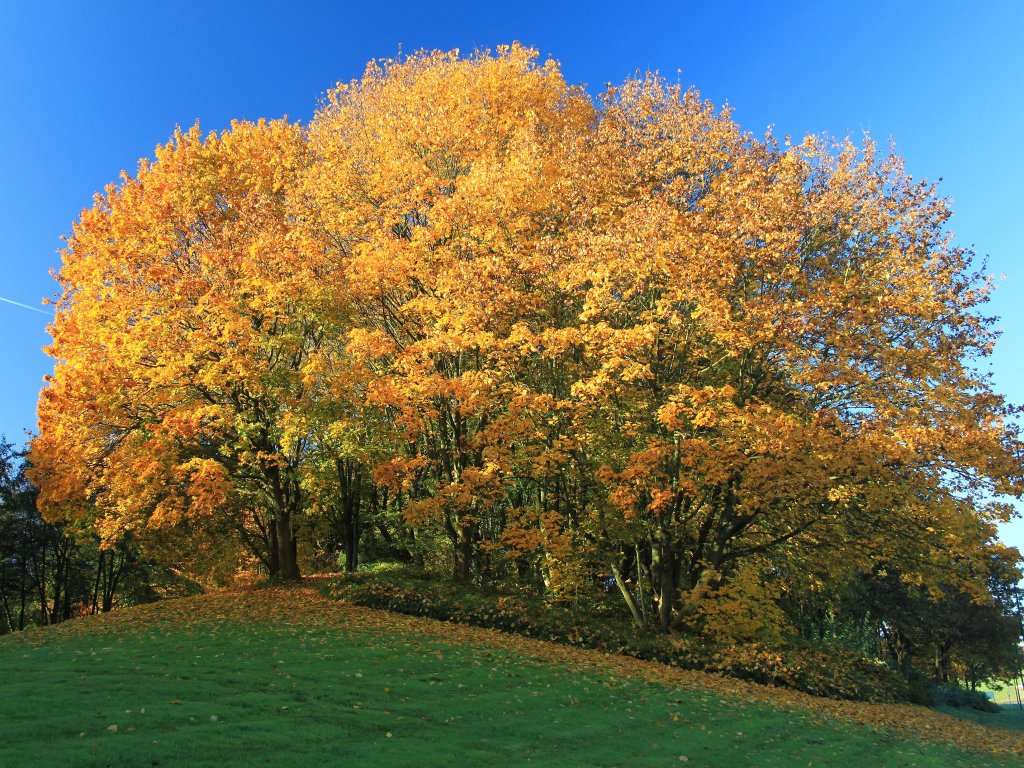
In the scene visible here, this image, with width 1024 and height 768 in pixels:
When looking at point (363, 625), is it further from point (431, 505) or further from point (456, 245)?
point (456, 245)

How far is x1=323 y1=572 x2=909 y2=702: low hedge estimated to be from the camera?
2039 cm

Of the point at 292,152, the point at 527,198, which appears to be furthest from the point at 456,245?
the point at 292,152

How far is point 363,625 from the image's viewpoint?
65.5 ft

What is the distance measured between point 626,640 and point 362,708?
38.6 feet

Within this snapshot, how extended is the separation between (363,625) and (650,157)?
17.8m

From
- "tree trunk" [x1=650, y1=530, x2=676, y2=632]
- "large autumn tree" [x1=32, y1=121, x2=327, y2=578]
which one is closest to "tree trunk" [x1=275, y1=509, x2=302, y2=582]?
"large autumn tree" [x1=32, y1=121, x2=327, y2=578]

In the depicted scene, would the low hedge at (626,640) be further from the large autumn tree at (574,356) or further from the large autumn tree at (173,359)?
the large autumn tree at (173,359)

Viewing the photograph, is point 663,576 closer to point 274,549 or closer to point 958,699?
point 958,699

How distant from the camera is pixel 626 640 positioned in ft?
69.6

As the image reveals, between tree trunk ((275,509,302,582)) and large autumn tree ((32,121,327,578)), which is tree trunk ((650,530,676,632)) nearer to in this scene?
large autumn tree ((32,121,327,578))

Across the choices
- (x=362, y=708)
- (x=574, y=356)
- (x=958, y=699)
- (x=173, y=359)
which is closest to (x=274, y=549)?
(x=173, y=359)

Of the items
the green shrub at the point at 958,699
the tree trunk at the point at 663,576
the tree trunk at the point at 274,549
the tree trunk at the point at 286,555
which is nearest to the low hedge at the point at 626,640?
the tree trunk at the point at 663,576

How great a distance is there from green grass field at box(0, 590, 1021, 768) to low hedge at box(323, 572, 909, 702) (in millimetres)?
1753

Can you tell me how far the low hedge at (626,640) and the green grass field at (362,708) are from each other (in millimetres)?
1753
